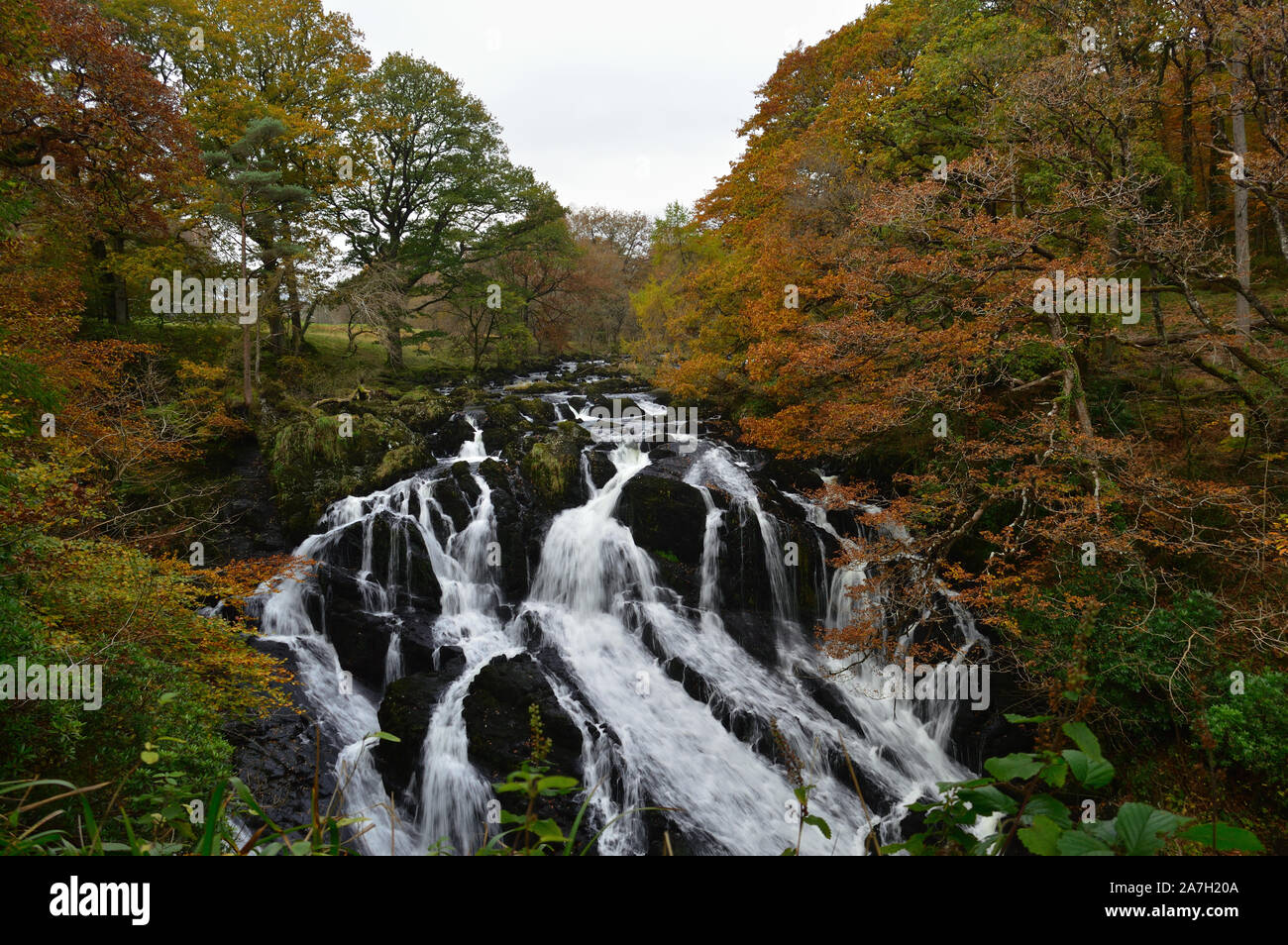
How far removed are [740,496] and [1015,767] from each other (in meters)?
11.3

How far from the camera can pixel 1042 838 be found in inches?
54.2

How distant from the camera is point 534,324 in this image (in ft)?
102

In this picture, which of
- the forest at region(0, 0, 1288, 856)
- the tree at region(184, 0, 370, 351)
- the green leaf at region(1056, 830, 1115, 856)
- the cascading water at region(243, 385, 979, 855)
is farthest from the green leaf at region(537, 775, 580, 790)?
the tree at region(184, 0, 370, 351)

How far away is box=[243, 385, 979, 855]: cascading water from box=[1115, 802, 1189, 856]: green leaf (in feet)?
15.2

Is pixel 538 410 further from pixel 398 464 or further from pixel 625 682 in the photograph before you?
pixel 625 682

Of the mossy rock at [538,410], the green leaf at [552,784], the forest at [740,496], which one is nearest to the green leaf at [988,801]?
the forest at [740,496]

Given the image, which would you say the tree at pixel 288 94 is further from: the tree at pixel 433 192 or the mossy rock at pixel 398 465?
the mossy rock at pixel 398 465

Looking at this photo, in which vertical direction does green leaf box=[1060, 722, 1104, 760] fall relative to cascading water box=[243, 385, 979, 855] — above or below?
above

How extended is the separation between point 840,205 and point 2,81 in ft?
49.2

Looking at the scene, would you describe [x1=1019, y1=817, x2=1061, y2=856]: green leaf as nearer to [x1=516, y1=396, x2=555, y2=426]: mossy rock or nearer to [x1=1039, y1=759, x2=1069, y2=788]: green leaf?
[x1=1039, y1=759, x2=1069, y2=788]: green leaf

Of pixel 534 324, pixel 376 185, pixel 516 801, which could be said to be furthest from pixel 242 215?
pixel 534 324

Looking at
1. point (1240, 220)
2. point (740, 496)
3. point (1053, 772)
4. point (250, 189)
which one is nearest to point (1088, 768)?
point (1053, 772)

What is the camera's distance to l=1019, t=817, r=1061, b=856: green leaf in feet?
4.39
